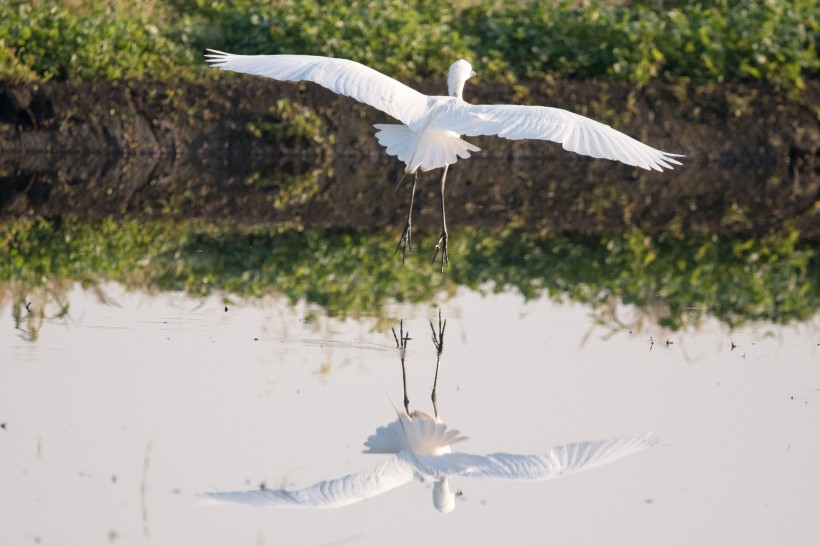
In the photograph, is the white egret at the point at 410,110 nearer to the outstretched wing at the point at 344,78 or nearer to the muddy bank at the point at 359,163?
the outstretched wing at the point at 344,78

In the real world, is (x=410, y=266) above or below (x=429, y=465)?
above

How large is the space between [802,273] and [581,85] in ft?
23.8

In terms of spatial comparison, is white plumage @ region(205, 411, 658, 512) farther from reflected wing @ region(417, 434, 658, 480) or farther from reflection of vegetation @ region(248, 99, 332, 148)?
reflection of vegetation @ region(248, 99, 332, 148)

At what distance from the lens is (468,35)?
17.0 m

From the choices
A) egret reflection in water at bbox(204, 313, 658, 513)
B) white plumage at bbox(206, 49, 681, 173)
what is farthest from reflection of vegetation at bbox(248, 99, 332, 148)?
egret reflection in water at bbox(204, 313, 658, 513)

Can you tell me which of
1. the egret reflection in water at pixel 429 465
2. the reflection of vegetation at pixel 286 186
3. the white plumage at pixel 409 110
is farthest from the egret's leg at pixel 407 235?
the egret reflection in water at pixel 429 465

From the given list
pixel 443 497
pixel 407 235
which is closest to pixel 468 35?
pixel 407 235

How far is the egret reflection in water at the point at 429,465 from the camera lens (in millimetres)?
4750

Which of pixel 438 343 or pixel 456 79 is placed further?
pixel 456 79

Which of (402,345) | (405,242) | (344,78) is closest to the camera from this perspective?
(402,345)

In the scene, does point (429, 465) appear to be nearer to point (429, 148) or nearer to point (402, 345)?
point (402, 345)

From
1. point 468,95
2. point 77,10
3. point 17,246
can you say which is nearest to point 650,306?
point 17,246

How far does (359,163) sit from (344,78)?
23.5ft

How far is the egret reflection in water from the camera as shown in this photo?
4.75 meters
